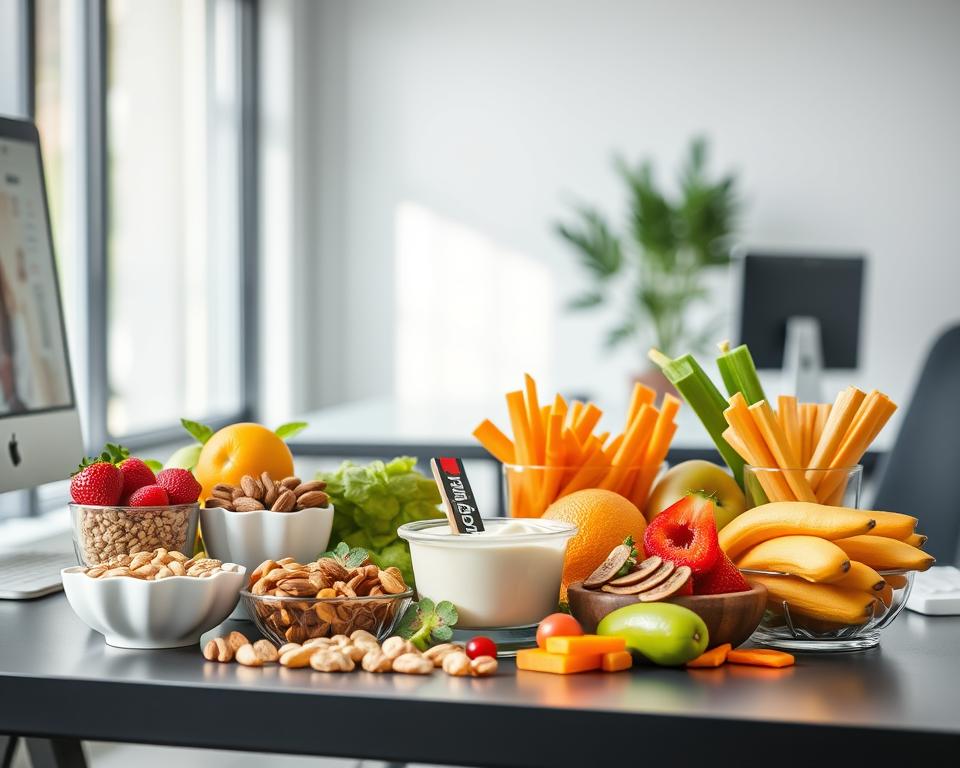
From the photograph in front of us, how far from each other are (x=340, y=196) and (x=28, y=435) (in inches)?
174

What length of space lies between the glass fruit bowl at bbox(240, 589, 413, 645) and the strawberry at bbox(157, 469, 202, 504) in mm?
147

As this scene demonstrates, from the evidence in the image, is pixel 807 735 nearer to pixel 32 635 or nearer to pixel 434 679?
pixel 434 679

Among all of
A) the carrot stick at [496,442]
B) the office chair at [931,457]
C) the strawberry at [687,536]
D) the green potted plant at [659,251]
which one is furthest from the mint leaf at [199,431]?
the green potted plant at [659,251]

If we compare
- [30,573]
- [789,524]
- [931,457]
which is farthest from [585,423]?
[931,457]

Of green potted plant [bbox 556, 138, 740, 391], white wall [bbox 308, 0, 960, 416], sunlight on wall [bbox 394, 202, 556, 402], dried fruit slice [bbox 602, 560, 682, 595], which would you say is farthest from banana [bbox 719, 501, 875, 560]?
sunlight on wall [bbox 394, 202, 556, 402]

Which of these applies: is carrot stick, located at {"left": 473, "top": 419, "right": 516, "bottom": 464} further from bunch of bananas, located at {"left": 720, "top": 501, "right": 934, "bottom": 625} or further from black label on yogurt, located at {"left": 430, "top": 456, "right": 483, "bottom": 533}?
bunch of bananas, located at {"left": 720, "top": 501, "right": 934, "bottom": 625}

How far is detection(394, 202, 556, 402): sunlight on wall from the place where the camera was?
5.50m

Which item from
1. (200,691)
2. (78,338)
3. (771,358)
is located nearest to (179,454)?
(200,691)

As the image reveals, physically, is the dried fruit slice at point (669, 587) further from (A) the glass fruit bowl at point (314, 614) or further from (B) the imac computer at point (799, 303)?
(B) the imac computer at point (799, 303)

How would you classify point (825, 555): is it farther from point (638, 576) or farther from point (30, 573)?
point (30, 573)

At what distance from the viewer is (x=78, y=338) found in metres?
3.59

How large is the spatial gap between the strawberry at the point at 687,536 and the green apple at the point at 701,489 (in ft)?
0.37

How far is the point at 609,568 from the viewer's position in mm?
877

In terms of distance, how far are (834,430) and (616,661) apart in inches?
12.6
